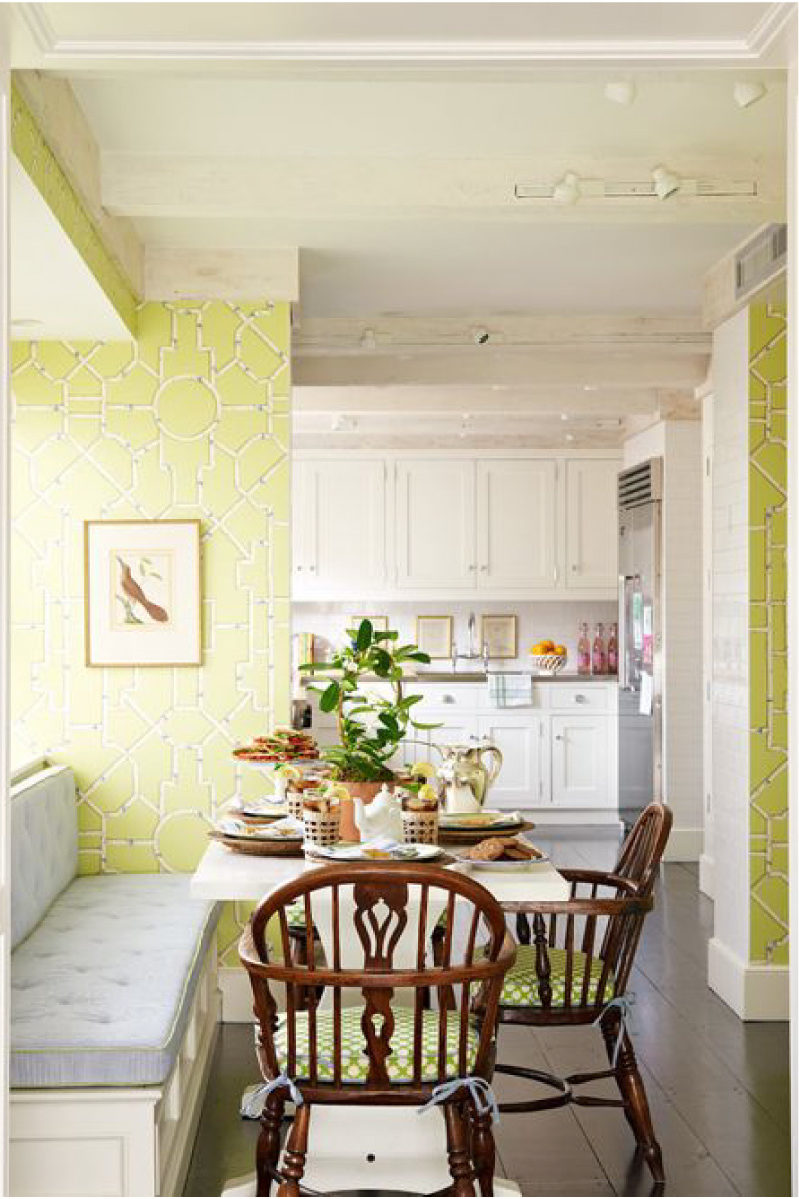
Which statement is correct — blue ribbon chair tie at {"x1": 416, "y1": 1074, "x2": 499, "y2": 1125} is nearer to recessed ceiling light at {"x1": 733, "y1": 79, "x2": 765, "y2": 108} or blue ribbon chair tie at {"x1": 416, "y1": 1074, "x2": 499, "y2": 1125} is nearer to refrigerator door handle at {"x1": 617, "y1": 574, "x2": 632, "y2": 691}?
recessed ceiling light at {"x1": 733, "y1": 79, "x2": 765, "y2": 108}

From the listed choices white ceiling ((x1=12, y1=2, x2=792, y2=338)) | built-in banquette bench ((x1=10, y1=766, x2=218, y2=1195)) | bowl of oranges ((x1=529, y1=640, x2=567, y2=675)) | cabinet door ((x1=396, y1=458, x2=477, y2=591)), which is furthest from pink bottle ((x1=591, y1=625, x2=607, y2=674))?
built-in banquette bench ((x1=10, y1=766, x2=218, y2=1195))

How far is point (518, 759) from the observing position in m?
9.01

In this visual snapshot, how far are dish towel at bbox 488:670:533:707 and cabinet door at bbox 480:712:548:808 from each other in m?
0.11

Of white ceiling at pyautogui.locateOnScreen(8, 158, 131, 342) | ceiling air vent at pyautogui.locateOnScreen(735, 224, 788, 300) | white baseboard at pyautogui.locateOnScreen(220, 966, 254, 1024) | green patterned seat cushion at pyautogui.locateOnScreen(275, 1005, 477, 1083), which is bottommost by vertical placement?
white baseboard at pyautogui.locateOnScreen(220, 966, 254, 1024)

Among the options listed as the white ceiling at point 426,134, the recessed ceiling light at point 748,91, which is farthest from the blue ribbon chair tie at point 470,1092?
the recessed ceiling light at point 748,91

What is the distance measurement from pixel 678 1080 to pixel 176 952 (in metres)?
1.57

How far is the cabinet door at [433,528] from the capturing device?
9438 mm

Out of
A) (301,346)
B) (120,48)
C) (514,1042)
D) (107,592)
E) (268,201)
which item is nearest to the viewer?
(120,48)

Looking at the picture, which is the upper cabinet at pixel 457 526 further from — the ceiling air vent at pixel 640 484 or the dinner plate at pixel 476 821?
the dinner plate at pixel 476 821

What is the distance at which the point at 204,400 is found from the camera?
16.1ft

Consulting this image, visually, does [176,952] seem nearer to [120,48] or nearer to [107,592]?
[107,592]

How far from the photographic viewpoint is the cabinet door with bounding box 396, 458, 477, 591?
9438mm

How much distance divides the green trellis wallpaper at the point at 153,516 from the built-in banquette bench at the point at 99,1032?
0.56 m

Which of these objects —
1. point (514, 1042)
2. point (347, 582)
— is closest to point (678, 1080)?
point (514, 1042)
